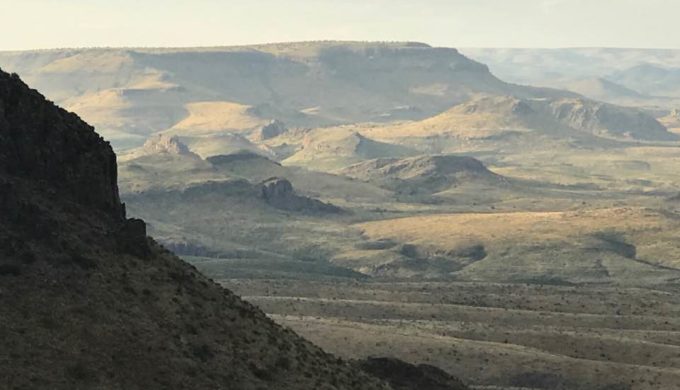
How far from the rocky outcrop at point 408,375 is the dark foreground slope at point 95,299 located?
1246cm

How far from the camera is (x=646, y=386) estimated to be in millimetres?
100250

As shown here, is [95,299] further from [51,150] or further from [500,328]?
[500,328]

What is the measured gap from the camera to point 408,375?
8269 centimetres

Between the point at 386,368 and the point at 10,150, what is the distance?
118 ft

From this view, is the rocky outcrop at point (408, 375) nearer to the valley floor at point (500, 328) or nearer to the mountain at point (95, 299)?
the mountain at point (95, 299)

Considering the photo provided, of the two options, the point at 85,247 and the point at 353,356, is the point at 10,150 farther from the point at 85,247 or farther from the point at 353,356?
the point at 353,356

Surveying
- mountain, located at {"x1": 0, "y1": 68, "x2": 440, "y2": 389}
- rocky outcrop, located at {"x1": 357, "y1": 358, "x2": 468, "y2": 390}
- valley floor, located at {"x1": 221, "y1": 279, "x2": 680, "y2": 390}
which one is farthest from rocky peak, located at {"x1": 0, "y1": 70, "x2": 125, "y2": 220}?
valley floor, located at {"x1": 221, "y1": 279, "x2": 680, "y2": 390}

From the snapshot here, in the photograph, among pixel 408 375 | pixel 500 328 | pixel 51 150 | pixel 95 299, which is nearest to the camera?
pixel 95 299

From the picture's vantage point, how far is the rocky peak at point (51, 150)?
6106 centimetres

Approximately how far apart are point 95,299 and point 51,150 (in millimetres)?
11259

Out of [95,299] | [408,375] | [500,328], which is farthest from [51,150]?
[500,328]

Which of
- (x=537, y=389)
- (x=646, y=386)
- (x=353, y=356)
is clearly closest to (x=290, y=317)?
(x=353, y=356)

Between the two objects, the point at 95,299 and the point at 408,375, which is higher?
the point at 95,299

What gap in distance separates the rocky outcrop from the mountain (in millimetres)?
12975
